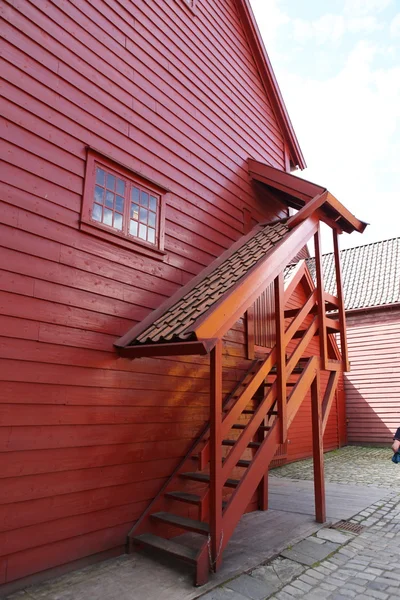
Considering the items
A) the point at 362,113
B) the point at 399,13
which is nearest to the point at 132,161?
the point at 399,13

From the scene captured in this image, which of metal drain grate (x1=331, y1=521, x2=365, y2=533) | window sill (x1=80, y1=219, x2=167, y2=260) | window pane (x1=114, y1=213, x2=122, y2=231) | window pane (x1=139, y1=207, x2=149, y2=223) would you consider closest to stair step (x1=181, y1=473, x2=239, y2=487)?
metal drain grate (x1=331, y1=521, x2=365, y2=533)

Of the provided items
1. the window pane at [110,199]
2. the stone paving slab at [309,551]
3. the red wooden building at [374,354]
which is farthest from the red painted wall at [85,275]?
the red wooden building at [374,354]

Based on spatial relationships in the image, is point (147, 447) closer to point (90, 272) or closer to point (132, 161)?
point (90, 272)

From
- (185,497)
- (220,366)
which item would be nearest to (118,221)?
(220,366)

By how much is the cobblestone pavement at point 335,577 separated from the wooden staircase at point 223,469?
0.35 m

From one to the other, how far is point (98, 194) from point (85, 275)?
944 millimetres

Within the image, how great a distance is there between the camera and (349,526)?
17.3 feet

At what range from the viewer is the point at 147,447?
14.8ft

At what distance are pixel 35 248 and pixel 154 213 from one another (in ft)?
5.84

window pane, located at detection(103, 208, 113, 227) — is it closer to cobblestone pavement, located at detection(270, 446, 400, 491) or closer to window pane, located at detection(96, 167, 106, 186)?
window pane, located at detection(96, 167, 106, 186)

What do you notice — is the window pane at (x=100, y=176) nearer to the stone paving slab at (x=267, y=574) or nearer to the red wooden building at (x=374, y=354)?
the stone paving slab at (x=267, y=574)

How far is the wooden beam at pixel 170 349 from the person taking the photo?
11.5 ft

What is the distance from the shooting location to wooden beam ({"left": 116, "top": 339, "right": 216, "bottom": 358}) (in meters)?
3.50

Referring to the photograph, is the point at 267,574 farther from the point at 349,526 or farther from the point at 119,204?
the point at 119,204
